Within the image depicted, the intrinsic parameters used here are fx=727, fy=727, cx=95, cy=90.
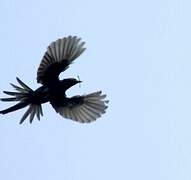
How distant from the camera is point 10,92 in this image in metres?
12.0

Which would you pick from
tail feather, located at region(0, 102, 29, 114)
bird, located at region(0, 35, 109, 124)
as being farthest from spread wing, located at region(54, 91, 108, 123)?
tail feather, located at region(0, 102, 29, 114)

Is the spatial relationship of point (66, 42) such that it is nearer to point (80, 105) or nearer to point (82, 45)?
point (82, 45)

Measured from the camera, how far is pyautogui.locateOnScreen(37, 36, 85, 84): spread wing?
12758 mm

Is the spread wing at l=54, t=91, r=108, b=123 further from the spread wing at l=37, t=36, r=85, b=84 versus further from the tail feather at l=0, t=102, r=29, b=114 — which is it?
the tail feather at l=0, t=102, r=29, b=114

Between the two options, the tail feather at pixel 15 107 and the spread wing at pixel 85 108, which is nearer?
the tail feather at pixel 15 107

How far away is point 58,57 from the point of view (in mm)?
13000

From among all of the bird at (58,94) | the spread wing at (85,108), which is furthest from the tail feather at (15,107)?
the spread wing at (85,108)

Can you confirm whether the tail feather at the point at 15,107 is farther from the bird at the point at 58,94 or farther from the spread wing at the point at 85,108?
the spread wing at the point at 85,108

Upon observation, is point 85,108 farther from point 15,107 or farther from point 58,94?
point 15,107

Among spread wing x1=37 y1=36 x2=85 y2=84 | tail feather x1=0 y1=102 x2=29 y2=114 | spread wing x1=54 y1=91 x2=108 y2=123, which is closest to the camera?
tail feather x1=0 y1=102 x2=29 y2=114

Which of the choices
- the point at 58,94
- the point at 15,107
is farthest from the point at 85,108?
the point at 15,107

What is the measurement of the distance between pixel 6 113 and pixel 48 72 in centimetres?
158

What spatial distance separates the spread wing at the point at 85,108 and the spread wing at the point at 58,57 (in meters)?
0.77

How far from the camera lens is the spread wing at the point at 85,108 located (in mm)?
13276
